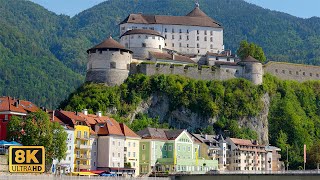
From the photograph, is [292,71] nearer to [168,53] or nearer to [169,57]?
[168,53]

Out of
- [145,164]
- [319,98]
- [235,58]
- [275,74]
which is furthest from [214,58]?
[145,164]

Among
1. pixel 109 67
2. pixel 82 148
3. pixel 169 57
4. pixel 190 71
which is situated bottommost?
pixel 82 148

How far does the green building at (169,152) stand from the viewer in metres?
110

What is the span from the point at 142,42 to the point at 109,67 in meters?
11.4

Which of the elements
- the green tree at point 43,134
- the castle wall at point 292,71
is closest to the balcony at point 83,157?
the green tree at point 43,134

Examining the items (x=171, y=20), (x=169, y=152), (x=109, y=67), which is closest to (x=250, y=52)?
(x=171, y=20)

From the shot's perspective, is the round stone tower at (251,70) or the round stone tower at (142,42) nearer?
the round stone tower at (142,42)

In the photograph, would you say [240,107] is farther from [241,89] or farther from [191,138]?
[191,138]

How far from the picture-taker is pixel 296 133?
452 feet

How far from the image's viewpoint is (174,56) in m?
136

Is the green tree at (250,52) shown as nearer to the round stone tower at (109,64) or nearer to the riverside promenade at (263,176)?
the round stone tower at (109,64)

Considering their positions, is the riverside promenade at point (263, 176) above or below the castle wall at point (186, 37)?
below

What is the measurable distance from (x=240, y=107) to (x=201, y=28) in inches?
879

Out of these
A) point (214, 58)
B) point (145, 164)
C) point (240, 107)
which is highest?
point (214, 58)
